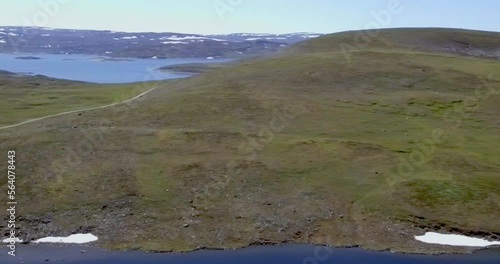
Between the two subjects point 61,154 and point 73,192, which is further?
point 61,154

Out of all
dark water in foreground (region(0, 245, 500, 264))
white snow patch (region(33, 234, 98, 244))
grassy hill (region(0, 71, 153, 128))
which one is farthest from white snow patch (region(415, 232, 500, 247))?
grassy hill (region(0, 71, 153, 128))

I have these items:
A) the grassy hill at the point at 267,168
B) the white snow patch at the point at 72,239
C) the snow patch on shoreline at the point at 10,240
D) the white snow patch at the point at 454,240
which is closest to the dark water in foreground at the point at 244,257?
the white snow patch at the point at 72,239

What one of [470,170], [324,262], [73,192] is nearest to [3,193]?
[73,192]

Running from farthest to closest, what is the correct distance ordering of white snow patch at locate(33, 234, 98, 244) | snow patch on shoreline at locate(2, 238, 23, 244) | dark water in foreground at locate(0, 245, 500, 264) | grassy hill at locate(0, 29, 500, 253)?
grassy hill at locate(0, 29, 500, 253) → white snow patch at locate(33, 234, 98, 244) → snow patch on shoreline at locate(2, 238, 23, 244) → dark water in foreground at locate(0, 245, 500, 264)

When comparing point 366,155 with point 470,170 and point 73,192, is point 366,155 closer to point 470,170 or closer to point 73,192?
point 470,170

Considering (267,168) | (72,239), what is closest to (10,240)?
(72,239)

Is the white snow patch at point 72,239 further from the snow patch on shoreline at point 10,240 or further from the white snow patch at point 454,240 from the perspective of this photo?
the white snow patch at point 454,240

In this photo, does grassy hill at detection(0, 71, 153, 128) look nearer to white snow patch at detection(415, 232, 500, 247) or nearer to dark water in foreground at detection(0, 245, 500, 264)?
dark water in foreground at detection(0, 245, 500, 264)

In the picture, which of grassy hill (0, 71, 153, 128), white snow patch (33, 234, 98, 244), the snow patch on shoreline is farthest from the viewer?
grassy hill (0, 71, 153, 128)
